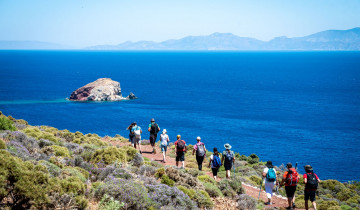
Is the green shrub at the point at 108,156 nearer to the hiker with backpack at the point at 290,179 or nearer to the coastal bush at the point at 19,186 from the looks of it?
the coastal bush at the point at 19,186

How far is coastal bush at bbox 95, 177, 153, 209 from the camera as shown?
27.7ft

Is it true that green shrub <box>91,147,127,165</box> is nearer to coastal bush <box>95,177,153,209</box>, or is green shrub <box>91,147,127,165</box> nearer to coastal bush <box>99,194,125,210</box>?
coastal bush <box>95,177,153,209</box>

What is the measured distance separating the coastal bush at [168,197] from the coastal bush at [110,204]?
3.64 feet

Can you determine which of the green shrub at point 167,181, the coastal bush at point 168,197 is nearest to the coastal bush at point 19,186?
the coastal bush at point 168,197

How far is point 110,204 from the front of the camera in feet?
26.5

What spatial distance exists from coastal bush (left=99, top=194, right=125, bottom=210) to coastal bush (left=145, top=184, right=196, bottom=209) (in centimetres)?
111

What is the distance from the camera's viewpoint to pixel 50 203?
24.4 ft

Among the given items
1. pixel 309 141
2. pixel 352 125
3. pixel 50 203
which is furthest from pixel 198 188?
pixel 352 125

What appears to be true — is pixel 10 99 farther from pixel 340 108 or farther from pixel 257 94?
pixel 340 108

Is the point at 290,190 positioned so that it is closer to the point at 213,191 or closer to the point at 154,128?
the point at 213,191

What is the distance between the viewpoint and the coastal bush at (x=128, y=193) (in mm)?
8453

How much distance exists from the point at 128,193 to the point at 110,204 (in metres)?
0.67

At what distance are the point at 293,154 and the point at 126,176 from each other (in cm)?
4401

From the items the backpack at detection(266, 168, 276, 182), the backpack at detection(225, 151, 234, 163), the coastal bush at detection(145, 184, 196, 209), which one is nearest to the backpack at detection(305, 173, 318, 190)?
the backpack at detection(266, 168, 276, 182)
